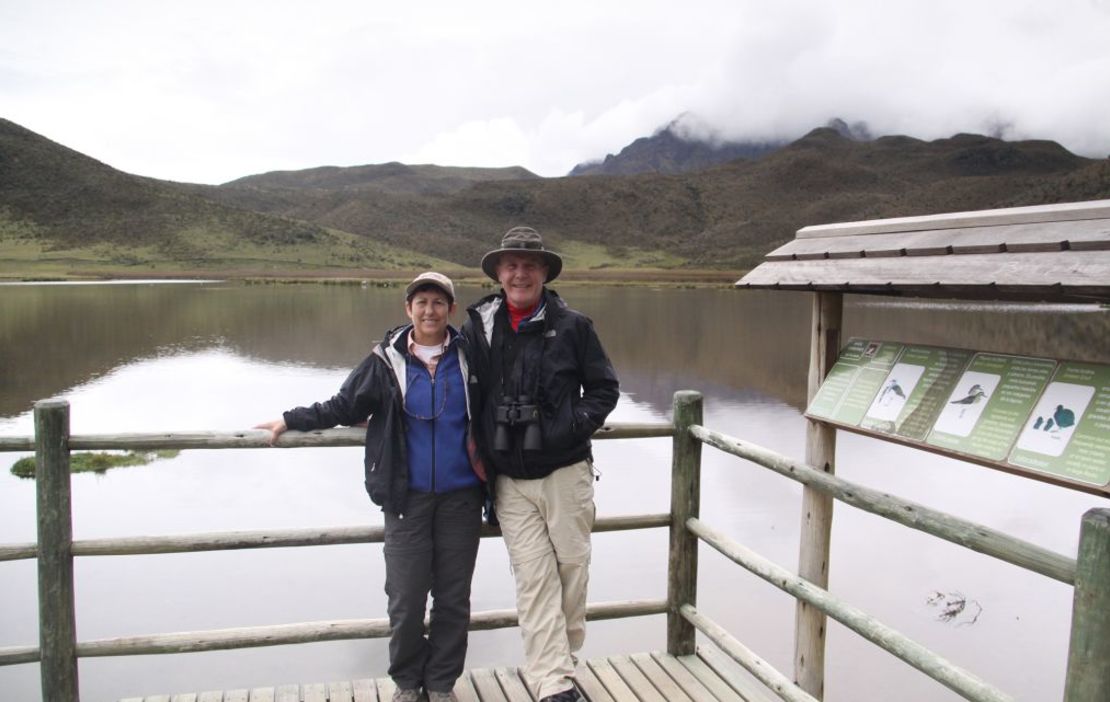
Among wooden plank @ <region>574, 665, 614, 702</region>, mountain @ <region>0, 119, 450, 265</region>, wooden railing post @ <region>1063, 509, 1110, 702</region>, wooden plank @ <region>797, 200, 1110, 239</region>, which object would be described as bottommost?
wooden plank @ <region>574, 665, 614, 702</region>

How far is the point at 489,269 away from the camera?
11.9 ft

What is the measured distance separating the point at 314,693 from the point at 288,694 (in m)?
0.11

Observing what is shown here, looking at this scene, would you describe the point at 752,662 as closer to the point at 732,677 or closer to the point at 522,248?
the point at 732,677

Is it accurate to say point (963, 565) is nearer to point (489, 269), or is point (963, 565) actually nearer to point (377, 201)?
point (489, 269)

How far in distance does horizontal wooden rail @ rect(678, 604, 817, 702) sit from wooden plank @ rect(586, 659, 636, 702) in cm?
46

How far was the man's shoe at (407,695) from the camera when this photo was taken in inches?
136

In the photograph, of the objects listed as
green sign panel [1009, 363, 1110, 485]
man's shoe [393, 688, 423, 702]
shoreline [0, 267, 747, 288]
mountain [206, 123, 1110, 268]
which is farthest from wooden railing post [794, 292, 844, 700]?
mountain [206, 123, 1110, 268]

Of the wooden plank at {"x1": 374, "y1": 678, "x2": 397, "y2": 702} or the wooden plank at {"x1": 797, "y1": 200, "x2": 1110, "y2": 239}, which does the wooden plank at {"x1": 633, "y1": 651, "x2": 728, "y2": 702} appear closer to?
the wooden plank at {"x1": 374, "y1": 678, "x2": 397, "y2": 702}

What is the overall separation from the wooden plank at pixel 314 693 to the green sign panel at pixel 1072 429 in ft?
9.36

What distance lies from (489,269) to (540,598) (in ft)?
4.57

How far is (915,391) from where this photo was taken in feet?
9.55

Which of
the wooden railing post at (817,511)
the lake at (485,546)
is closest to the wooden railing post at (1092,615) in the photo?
the wooden railing post at (817,511)

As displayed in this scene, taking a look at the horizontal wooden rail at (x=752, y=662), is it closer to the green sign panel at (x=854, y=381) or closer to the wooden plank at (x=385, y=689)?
the green sign panel at (x=854, y=381)

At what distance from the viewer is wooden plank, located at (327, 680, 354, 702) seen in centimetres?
361
